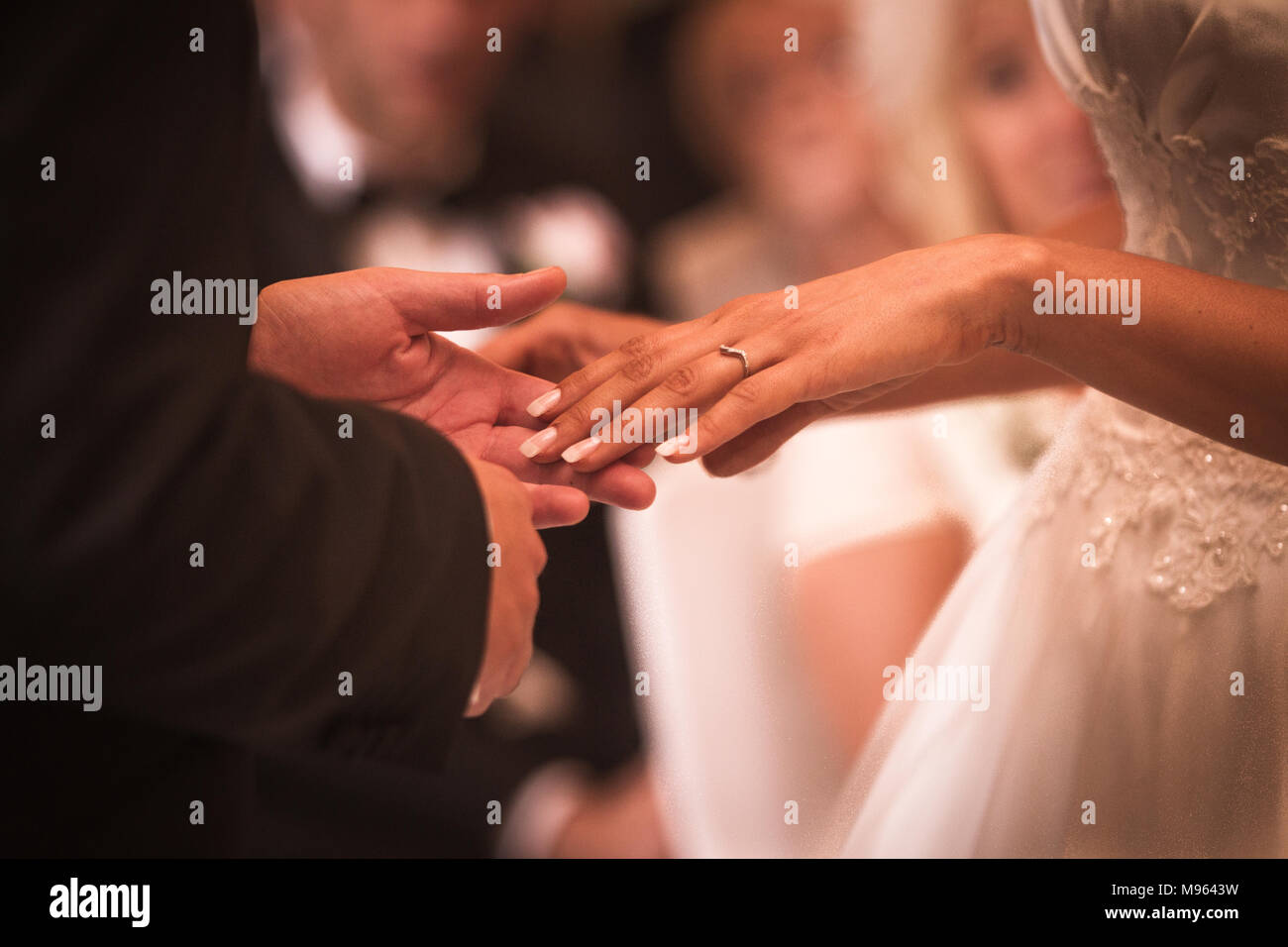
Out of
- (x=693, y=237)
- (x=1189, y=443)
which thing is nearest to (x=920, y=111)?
(x=693, y=237)

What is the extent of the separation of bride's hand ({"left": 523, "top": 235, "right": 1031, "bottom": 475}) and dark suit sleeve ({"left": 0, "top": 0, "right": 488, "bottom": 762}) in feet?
0.54

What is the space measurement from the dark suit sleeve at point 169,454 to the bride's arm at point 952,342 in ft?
0.56

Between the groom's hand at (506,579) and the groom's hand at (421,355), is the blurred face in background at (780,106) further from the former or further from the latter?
the groom's hand at (506,579)

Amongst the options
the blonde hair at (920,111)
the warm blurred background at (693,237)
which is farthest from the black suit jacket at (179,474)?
the blonde hair at (920,111)

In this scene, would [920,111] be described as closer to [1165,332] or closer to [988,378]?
[988,378]

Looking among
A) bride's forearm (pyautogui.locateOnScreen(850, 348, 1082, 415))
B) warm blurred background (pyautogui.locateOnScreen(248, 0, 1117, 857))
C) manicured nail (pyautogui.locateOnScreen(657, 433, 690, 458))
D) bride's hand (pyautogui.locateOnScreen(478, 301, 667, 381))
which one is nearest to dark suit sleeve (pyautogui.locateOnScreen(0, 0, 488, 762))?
manicured nail (pyautogui.locateOnScreen(657, 433, 690, 458))

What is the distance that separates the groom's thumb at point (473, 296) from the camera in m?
0.52

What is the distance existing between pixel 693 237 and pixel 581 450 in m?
0.48

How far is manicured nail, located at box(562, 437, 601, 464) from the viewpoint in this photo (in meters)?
0.50

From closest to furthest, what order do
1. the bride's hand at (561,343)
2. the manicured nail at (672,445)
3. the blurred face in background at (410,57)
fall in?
1. the manicured nail at (672,445)
2. the bride's hand at (561,343)
3. the blurred face in background at (410,57)

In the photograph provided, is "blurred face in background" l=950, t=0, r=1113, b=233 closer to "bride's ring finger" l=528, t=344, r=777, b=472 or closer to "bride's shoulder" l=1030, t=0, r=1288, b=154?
"bride's shoulder" l=1030, t=0, r=1288, b=154
